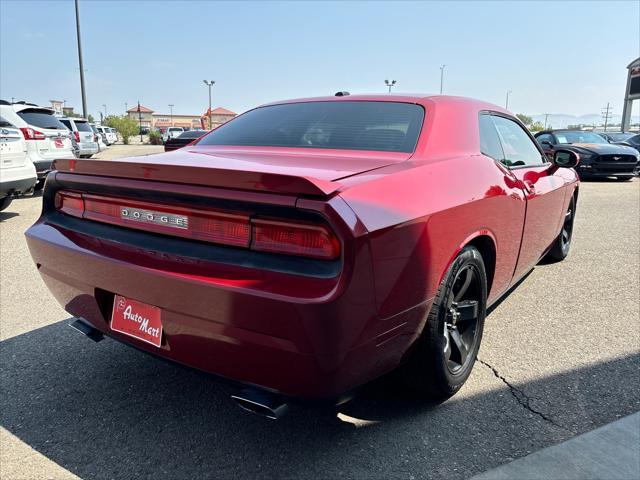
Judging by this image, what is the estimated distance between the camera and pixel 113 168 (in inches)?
85.7

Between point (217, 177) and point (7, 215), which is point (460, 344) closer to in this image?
point (217, 177)

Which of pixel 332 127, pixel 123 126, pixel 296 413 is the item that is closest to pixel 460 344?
pixel 296 413

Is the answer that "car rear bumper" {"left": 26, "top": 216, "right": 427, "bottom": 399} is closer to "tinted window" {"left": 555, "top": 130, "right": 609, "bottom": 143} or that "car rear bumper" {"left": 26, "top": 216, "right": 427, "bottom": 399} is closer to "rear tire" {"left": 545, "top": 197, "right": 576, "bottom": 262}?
"rear tire" {"left": 545, "top": 197, "right": 576, "bottom": 262}

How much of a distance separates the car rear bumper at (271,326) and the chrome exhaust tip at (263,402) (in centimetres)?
4

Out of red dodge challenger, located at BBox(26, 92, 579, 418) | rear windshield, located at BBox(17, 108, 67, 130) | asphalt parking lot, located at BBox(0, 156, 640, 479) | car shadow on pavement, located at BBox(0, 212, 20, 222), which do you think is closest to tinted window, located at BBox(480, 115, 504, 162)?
red dodge challenger, located at BBox(26, 92, 579, 418)

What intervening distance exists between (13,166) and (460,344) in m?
6.60

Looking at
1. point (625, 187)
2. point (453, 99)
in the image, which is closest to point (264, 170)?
point (453, 99)

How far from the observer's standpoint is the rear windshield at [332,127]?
100.0 inches

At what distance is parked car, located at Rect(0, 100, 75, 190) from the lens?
348 inches

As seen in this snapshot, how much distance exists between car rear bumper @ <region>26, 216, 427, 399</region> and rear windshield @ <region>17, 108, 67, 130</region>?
8.81m

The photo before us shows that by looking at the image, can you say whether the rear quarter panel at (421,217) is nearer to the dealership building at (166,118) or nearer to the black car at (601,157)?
the black car at (601,157)

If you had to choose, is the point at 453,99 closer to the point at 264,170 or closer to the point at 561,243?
the point at 264,170

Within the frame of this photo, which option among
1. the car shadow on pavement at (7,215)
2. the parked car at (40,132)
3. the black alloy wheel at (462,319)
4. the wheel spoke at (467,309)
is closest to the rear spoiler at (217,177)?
the black alloy wheel at (462,319)

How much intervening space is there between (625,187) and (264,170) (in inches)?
515
